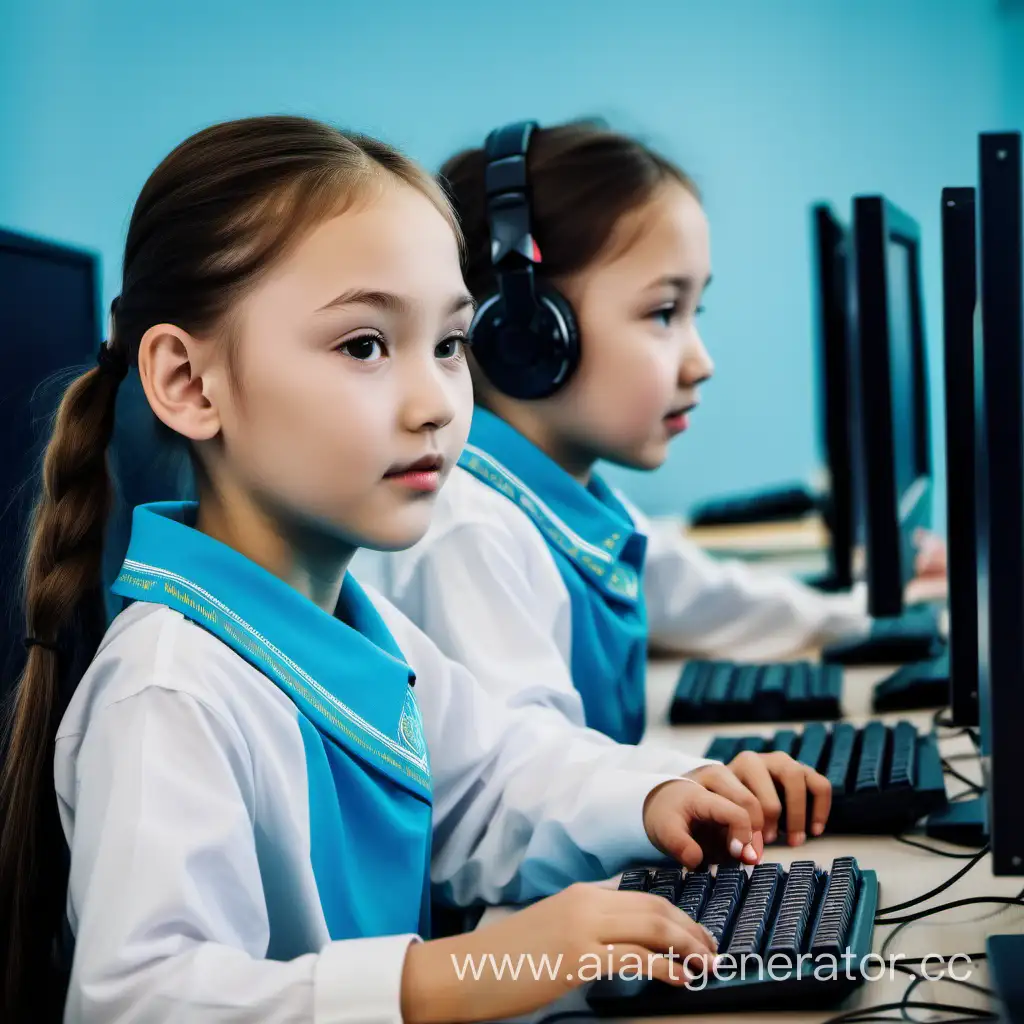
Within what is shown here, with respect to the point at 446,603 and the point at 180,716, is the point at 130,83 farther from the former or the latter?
the point at 180,716

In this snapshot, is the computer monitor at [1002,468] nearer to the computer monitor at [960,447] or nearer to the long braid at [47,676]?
the computer monitor at [960,447]

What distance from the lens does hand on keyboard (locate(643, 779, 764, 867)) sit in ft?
2.80

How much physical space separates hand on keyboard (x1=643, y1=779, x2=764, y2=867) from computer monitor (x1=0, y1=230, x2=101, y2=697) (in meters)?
0.44

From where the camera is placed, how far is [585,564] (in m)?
1.29

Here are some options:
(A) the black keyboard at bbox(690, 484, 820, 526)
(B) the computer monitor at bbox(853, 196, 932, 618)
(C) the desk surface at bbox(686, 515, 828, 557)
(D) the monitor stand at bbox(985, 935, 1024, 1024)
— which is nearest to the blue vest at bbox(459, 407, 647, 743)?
(B) the computer monitor at bbox(853, 196, 932, 618)

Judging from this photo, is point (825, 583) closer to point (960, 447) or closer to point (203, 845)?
point (960, 447)

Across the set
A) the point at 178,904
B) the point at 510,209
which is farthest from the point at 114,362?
the point at 510,209

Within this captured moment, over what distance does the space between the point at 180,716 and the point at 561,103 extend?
2.67 meters

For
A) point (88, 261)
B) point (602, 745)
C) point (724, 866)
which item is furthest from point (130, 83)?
point (724, 866)

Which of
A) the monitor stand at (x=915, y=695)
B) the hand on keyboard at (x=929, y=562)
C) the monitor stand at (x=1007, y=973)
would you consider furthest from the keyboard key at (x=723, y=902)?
the hand on keyboard at (x=929, y=562)

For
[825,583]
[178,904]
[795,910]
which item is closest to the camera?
[178,904]

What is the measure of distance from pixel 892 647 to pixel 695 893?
2.81ft

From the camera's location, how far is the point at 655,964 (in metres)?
0.68

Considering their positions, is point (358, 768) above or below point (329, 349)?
below
